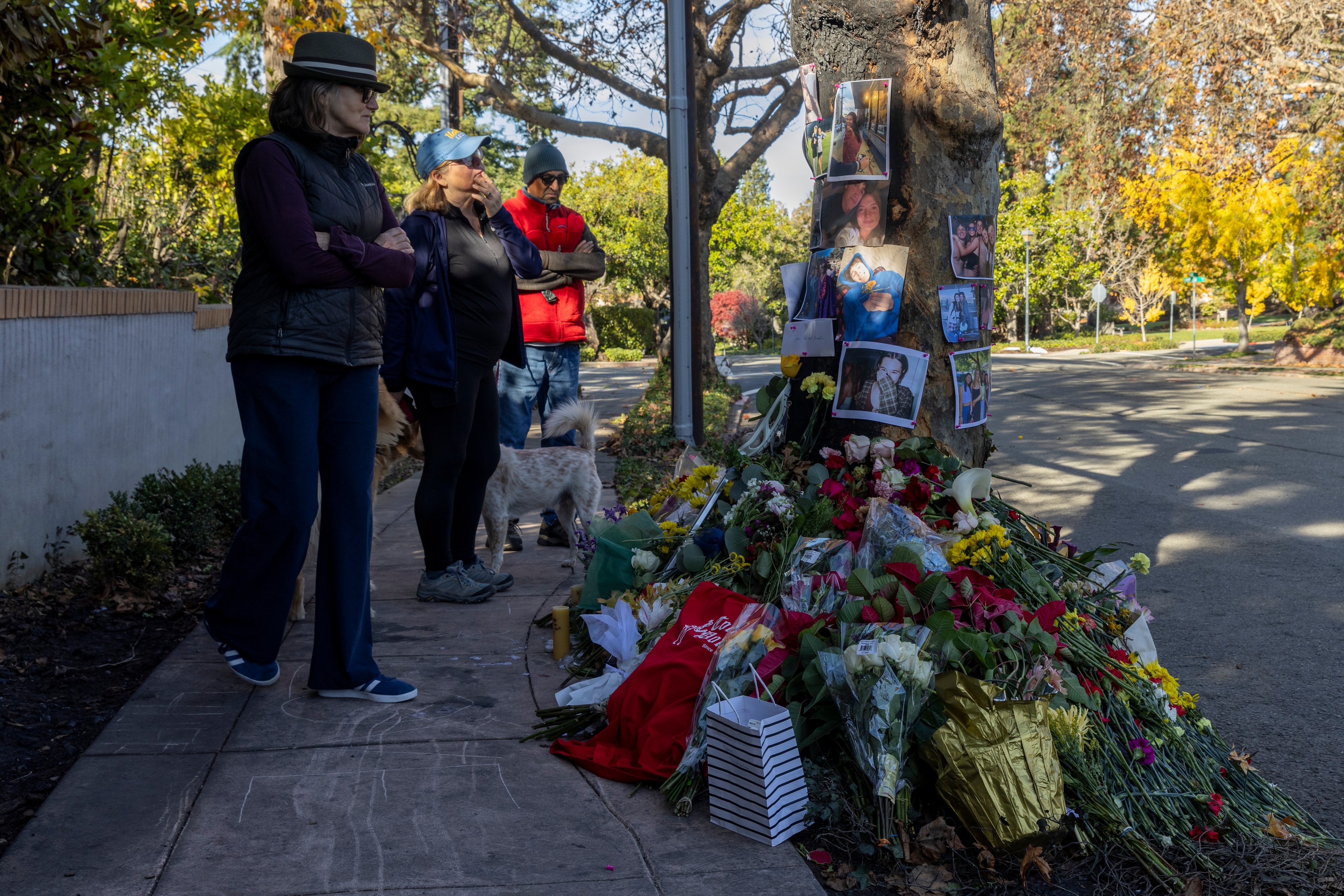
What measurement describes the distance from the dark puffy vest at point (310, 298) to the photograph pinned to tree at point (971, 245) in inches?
86.6

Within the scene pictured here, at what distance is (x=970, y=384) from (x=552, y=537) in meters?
2.98

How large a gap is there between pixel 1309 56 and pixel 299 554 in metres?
17.1

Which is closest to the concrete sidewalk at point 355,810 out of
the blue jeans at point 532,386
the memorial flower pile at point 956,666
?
the memorial flower pile at point 956,666

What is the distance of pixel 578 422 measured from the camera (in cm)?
565

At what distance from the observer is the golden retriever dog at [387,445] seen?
4.50 m

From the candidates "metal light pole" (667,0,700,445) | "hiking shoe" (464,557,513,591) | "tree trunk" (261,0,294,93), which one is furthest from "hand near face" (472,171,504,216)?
"tree trunk" (261,0,294,93)

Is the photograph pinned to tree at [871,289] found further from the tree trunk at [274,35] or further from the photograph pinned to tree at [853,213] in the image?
the tree trunk at [274,35]

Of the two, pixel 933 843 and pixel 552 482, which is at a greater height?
pixel 552 482

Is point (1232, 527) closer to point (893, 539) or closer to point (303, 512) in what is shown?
point (893, 539)

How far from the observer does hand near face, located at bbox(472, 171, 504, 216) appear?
4.39 metres

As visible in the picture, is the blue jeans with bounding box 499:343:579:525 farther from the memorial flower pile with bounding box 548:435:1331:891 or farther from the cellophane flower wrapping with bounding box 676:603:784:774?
the cellophane flower wrapping with bounding box 676:603:784:774

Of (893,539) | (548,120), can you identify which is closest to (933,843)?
(893,539)

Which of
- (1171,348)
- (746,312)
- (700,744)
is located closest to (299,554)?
(700,744)

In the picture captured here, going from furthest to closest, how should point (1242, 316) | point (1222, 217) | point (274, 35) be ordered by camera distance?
1. point (1242, 316)
2. point (1222, 217)
3. point (274, 35)
